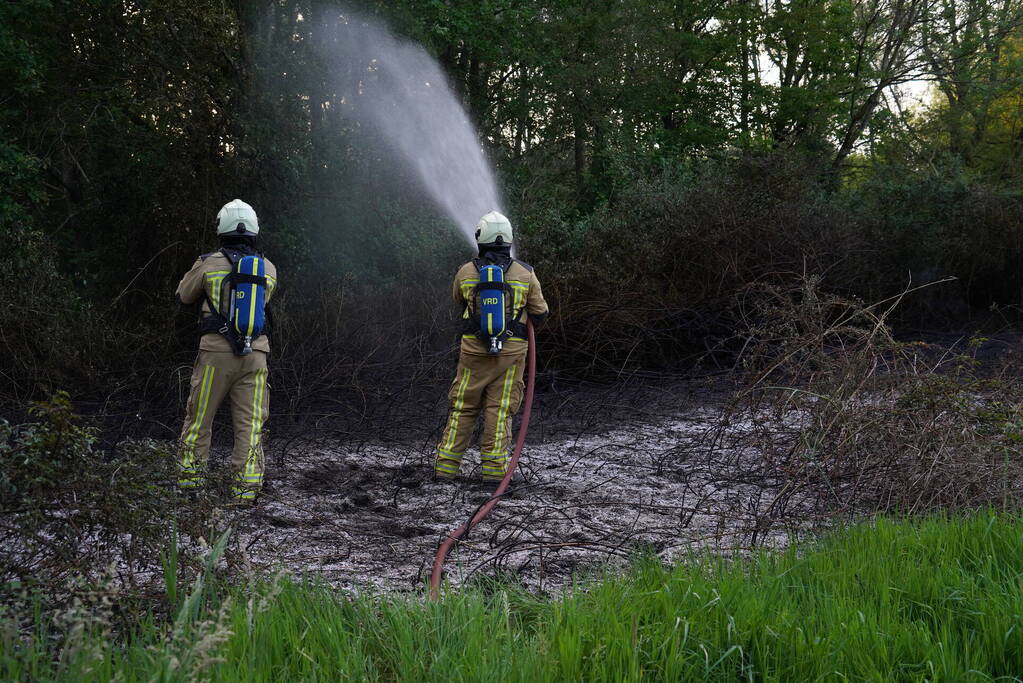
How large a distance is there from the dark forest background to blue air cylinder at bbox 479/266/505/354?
286 cm

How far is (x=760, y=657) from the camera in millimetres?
3148

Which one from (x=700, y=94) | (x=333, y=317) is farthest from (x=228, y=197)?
(x=700, y=94)

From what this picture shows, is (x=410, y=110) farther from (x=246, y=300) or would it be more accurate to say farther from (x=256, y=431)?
(x=256, y=431)

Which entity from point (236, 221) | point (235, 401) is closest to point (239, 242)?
point (236, 221)

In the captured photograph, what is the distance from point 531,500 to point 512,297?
1.57 meters

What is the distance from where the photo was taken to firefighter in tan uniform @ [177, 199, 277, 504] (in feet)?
20.8

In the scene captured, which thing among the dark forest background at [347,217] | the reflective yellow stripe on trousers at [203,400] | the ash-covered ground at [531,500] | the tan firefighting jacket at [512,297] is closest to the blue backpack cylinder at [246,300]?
the reflective yellow stripe on trousers at [203,400]

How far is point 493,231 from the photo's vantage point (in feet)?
23.3

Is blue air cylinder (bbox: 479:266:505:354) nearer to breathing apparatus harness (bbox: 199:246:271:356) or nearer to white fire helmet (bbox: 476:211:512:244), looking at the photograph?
white fire helmet (bbox: 476:211:512:244)

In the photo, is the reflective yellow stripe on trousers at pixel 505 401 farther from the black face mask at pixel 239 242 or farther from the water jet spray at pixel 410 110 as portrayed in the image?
the water jet spray at pixel 410 110

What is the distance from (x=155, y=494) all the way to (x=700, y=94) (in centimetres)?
2142

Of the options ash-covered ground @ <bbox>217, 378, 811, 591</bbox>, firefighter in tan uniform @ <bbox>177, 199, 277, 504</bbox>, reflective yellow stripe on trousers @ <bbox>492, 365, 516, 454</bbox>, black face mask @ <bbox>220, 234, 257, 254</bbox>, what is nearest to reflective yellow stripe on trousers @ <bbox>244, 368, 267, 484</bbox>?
firefighter in tan uniform @ <bbox>177, 199, 277, 504</bbox>

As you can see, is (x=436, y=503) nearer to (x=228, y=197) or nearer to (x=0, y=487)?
(x=0, y=487)

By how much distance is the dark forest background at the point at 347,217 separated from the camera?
1005 cm
